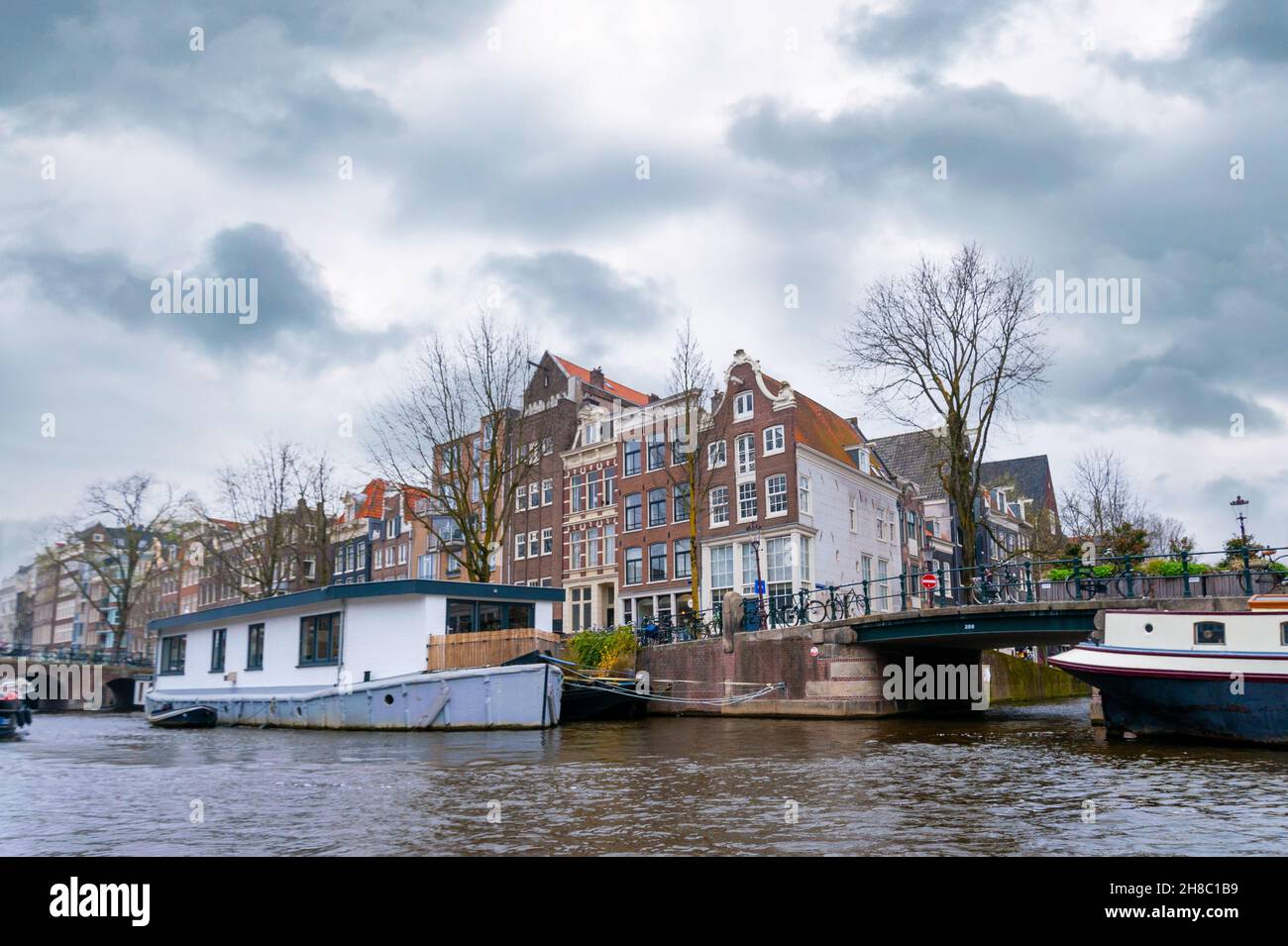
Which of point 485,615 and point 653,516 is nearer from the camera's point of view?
point 485,615

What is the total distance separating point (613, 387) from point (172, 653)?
89.1 ft

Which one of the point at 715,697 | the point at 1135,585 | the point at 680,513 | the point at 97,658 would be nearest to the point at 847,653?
the point at 715,697

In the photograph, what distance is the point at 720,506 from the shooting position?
142 feet

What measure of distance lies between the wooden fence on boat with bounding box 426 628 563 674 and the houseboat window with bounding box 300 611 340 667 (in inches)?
137

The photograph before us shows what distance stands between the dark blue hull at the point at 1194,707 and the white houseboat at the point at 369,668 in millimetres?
12301

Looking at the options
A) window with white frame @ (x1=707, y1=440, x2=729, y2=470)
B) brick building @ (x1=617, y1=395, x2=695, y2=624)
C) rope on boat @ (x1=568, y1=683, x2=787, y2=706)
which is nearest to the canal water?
rope on boat @ (x1=568, y1=683, x2=787, y2=706)

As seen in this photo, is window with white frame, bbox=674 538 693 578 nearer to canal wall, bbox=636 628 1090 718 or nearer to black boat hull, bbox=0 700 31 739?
canal wall, bbox=636 628 1090 718

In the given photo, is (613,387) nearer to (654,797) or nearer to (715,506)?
(715,506)

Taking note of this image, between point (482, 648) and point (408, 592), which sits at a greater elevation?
point (408, 592)

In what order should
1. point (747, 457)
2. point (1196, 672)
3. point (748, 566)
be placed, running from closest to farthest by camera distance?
point (1196, 672) < point (748, 566) < point (747, 457)

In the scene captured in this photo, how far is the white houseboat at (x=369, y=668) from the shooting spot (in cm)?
2402

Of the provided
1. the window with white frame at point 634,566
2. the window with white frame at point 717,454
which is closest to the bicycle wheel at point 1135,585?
the window with white frame at point 717,454
